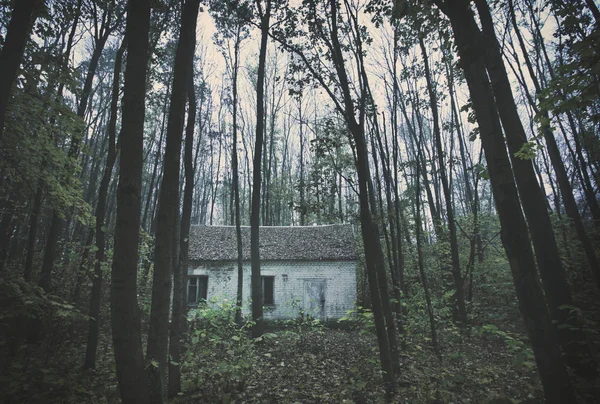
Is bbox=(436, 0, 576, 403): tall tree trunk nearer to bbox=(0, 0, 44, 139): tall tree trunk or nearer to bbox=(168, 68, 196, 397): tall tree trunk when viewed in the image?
bbox=(168, 68, 196, 397): tall tree trunk

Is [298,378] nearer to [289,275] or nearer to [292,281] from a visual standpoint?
[292,281]

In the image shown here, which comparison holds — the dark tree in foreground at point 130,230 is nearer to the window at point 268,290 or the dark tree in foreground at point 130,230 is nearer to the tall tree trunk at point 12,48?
the tall tree trunk at point 12,48

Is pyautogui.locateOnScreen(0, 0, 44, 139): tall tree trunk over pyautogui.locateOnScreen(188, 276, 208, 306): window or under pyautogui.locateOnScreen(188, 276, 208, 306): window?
over

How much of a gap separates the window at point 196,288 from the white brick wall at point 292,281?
0.37m

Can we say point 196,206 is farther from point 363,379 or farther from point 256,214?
point 363,379

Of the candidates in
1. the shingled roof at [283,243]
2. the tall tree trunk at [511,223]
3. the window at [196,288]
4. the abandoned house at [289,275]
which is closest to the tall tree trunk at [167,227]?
the tall tree trunk at [511,223]

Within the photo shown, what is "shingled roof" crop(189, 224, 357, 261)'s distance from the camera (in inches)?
687

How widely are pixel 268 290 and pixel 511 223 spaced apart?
51.9 ft

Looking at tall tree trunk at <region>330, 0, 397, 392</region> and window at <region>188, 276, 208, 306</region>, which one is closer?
tall tree trunk at <region>330, 0, 397, 392</region>

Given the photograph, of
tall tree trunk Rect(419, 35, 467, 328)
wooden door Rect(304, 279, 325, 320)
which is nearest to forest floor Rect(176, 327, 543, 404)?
tall tree trunk Rect(419, 35, 467, 328)

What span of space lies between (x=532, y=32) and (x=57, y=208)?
1774 cm

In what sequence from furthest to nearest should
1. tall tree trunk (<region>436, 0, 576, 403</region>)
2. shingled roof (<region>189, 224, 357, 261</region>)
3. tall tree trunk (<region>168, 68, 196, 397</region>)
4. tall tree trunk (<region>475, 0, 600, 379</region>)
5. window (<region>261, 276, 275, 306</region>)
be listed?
1. shingled roof (<region>189, 224, 357, 261</region>)
2. window (<region>261, 276, 275, 306</region>)
3. tall tree trunk (<region>168, 68, 196, 397</region>)
4. tall tree trunk (<region>475, 0, 600, 379</region>)
5. tall tree trunk (<region>436, 0, 576, 403</region>)

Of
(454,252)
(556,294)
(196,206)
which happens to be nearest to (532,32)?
(454,252)

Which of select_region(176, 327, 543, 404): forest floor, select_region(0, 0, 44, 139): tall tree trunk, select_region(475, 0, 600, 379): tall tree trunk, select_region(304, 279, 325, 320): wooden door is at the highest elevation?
select_region(0, 0, 44, 139): tall tree trunk
